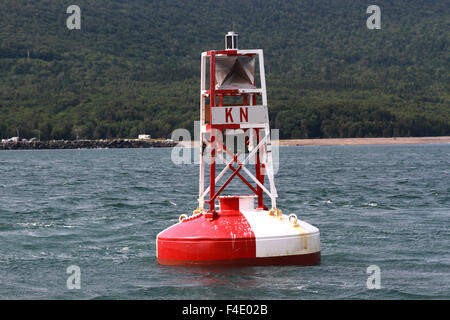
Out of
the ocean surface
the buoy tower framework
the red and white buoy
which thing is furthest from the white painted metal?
the buoy tower framework

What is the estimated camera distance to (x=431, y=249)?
21.5 m

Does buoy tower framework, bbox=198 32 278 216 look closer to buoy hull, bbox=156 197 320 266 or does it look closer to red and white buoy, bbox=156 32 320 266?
red and white buoy, bbox=156 32 320 266

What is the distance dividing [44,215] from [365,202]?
1415 cm

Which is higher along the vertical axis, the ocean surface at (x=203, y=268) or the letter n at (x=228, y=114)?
the letter n at (x=228, y=114)

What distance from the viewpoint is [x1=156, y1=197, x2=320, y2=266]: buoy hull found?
56.2 feet

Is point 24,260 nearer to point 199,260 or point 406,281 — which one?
point 199,260

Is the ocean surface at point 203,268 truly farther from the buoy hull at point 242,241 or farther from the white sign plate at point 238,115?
the white sign plate at point 238,115

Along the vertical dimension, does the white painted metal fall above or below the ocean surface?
above

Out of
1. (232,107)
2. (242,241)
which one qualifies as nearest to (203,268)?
(242,241)

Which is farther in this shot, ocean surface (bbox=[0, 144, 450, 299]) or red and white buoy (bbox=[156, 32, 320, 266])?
red and white buoy (bbox=[156, 32, 320, 266])

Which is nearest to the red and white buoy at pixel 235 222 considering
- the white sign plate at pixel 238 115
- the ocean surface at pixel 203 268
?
the white sign plate at pixel 238 115

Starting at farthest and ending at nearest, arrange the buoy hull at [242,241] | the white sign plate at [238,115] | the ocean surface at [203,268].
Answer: the white sign plate at [238,115], the buoy hull at [242,241], the ocean surface at [203,268]

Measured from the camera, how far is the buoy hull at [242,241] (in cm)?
1714
